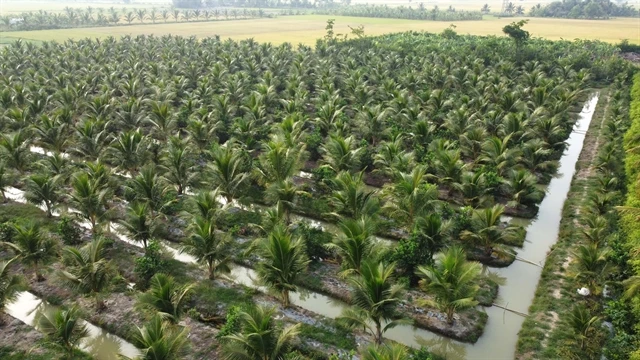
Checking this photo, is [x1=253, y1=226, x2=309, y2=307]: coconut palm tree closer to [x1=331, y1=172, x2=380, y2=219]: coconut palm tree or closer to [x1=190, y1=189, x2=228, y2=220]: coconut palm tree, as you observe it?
[x1=190, y1=189, x2=228, y2=220]: coconut palm tree

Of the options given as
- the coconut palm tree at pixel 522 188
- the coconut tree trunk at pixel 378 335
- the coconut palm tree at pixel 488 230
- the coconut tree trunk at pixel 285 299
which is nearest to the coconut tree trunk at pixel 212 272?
the coconut tree trunk at pixel 285 299

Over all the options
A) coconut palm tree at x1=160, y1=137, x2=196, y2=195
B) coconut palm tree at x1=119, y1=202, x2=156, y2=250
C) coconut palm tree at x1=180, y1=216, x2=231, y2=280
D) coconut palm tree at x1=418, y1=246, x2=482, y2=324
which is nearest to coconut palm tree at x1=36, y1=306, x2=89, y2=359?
coconut palm tree at x1=180, y1=216, x2=231, y2=280

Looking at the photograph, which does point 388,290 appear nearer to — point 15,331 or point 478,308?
point 478,308

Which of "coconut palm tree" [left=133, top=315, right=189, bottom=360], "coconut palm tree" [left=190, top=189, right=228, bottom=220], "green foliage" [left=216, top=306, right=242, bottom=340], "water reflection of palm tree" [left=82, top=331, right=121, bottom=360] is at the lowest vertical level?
"water reflection of palm tree" [left=82, top=331, right=121, bottom=360]

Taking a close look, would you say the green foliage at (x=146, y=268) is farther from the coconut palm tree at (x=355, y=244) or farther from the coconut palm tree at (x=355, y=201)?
the coconut palm tree at (x=355, y=201)

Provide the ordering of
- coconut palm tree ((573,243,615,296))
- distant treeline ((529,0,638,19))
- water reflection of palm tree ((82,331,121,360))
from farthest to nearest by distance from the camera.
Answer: distant treeline ((529,0,638,19)) → coconut palm tree ((573,243,615,296)) → water reflection of palm tree ((82,331,121,360))

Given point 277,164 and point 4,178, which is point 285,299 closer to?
point 277,164

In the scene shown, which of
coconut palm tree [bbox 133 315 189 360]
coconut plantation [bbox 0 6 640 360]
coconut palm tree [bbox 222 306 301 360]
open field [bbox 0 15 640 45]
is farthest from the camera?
open field [bbox 0 15 640 45]
